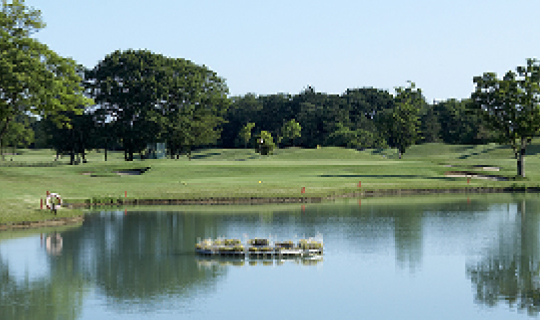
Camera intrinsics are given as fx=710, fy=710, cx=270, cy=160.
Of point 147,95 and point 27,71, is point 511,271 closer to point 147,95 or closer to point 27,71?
point 27,71

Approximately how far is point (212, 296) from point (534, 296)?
42.1ft

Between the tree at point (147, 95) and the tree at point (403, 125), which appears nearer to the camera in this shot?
the tree at point (147, 95)

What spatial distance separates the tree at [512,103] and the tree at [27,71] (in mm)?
51834

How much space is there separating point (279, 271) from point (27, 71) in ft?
166

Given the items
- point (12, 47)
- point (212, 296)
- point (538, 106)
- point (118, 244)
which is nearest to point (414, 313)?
point (212, 296)

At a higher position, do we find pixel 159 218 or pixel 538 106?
pixel 538 106

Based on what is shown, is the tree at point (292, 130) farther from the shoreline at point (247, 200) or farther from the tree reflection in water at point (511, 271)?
the tree reflection in water at point (511, 271)

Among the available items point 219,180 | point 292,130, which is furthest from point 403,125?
point 219,180

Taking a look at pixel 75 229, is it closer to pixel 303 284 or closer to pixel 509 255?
pixel 303 284

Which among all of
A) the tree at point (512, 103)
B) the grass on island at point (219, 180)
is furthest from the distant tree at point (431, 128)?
the tree at point (512, 103)

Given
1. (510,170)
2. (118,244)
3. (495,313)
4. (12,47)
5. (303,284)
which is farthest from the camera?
(510,170)

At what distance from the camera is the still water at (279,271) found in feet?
87.2

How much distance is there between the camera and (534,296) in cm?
2822

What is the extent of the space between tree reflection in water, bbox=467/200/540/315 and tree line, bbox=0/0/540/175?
153 ft
